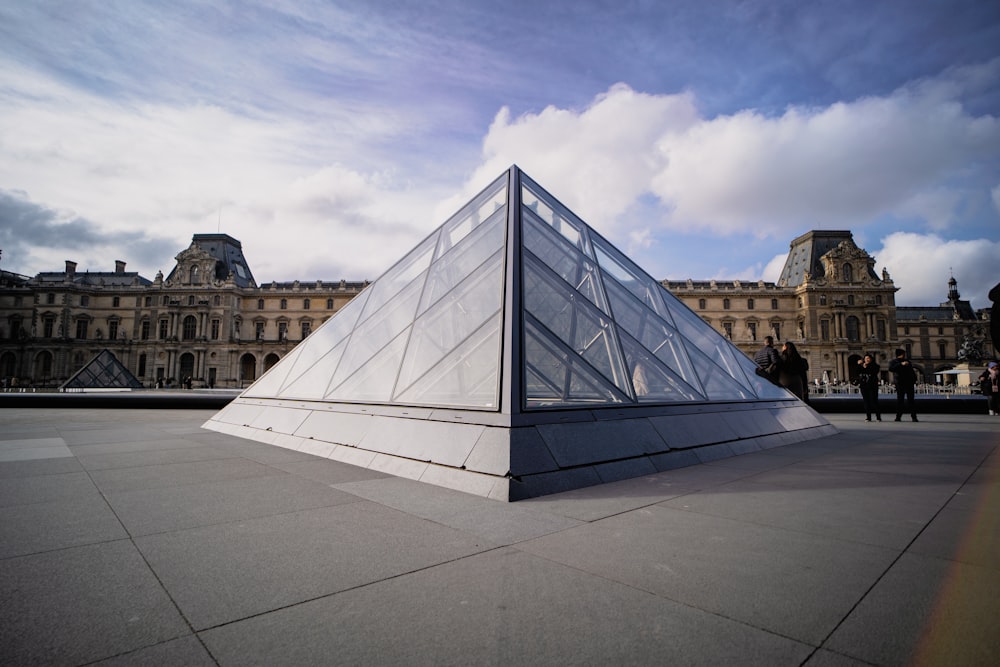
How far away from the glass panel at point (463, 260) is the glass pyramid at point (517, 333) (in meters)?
0.03

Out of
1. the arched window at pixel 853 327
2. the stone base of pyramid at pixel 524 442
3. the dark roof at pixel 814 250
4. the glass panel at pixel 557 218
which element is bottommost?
the stone base of pyramid at pixel 524 442

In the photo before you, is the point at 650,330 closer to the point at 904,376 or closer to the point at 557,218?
the point at 557,218

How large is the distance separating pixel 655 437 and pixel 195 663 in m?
4.67

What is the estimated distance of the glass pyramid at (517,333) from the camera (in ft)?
17.6

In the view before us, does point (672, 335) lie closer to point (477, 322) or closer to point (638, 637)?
point (477, 322)

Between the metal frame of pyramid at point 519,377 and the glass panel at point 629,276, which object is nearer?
the metal frame of pyramid at point 519,377

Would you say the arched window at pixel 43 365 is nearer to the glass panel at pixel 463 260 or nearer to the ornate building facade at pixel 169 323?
the ornate building facade at pixel 169 323

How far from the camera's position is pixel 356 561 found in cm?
252

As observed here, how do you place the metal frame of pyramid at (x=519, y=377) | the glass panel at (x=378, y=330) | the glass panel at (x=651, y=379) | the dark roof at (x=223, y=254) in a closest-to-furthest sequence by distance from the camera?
the metal frame of pyramid at (x=519, y=377), the glass panel at (x=651, y=379), the glass panel at (x=378, y=330), the dark roof at (x=223, y=254)

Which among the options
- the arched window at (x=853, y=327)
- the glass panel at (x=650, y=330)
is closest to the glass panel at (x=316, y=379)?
the glass panel at (x=650, y=330)

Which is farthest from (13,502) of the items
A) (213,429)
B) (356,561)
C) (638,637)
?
(213,429)

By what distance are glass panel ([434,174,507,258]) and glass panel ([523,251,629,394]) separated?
6.39ft

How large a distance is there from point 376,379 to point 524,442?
315 centimetres

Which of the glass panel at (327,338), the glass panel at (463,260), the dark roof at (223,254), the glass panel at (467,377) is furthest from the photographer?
the dark roof at (223,254)
